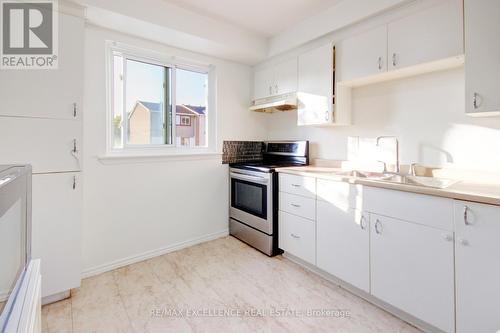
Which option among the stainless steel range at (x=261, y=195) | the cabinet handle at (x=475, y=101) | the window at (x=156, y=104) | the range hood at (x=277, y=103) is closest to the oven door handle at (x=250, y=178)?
the stainless steel range at (x=261, y=195)

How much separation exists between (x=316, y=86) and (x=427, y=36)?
0.98 meters

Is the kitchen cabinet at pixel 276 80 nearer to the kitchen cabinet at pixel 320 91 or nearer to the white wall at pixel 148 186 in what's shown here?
the kitchen cabinet at pixel 320 91

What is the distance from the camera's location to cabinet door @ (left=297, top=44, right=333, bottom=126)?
2451 mm

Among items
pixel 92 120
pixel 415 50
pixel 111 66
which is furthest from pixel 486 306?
pixel 111 66

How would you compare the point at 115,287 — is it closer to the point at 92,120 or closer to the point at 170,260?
the point at 170,260

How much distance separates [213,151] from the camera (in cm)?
321

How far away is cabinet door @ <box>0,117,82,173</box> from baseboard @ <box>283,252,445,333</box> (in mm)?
2162

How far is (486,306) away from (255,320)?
1308 millimetres

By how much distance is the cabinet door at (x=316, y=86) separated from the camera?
245cm

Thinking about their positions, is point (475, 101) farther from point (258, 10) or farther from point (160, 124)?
point (160, 124)

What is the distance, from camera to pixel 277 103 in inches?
114

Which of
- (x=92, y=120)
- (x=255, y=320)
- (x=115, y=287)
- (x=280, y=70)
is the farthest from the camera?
(x=280, y=70)

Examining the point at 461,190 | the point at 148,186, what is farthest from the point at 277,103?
the point at 461,190

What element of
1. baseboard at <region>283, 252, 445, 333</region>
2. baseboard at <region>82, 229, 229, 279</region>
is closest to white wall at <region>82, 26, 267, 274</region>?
baseboard at <region>82, 229, 229, 279</region>
